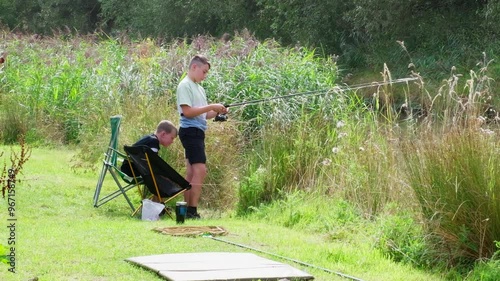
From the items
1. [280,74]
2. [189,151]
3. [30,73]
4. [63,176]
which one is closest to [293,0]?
[30,73]

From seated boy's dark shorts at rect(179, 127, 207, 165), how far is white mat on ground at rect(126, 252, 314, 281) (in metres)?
2.65

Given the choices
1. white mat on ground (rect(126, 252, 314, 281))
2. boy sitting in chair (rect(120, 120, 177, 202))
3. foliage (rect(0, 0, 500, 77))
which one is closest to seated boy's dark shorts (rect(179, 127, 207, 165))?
boy sitting in chair (rect(120, 120, 177, 202))

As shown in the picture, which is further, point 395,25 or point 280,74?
point 395,25

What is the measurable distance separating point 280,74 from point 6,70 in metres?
5.90

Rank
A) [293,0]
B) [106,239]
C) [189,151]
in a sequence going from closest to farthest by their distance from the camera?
[106,239] < [189,151] < [293,0]

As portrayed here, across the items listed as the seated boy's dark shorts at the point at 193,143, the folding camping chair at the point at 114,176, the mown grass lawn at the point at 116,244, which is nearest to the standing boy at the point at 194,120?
the seated boy's dark shorts at the point at 193,143

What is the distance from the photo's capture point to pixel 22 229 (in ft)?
26.9

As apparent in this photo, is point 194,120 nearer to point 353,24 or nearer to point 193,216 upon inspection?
point 193,216

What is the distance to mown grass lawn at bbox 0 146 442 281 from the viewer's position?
650 cm

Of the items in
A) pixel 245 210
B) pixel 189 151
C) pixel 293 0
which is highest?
pixel 293 0

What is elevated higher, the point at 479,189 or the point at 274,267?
the point at 479,189

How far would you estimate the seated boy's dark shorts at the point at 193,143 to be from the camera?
9.55 meters

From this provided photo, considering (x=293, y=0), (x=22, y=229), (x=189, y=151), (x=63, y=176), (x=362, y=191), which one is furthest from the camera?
(x=293, y=0)

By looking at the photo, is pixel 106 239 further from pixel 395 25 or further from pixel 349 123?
pixel 395 25
